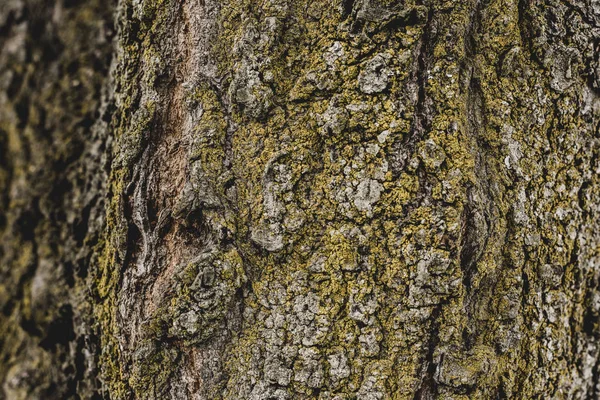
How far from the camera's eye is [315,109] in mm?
1243

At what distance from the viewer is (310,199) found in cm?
124

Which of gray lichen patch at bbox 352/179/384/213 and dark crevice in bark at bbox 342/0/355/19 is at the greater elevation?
dark crevice in bark at bbox 342/0/355/19

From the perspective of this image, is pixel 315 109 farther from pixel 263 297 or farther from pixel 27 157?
pixel 27 157

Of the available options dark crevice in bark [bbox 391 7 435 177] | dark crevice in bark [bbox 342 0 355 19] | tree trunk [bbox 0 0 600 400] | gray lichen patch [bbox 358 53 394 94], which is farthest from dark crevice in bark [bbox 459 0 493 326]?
dark crevice in bark [bbox 342 0 355 19]

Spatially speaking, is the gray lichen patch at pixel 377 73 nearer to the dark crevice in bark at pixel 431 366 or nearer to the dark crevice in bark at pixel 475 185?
the dark crevice in bark at pixel 475 185

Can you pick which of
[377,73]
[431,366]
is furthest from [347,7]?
[431,366]

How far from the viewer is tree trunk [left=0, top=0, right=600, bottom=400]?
1.22 metres

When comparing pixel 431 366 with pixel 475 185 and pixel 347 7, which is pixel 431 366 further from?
pixel 347 7

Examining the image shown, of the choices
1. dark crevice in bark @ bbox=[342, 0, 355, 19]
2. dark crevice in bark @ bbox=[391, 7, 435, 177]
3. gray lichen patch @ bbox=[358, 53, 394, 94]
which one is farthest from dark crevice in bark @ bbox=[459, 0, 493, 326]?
dark crevice in bark @ bbox=[342, 0, 355, 19]

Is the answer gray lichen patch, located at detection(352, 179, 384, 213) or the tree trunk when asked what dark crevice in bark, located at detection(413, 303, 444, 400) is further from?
gray lichen patch, located at detection(352, 179, 384, 213)

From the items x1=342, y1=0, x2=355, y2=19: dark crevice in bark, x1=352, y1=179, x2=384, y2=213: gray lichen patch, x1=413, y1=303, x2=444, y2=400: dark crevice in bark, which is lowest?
x1=413, y1=303, x2=444, y2=400: dark crevice in bark

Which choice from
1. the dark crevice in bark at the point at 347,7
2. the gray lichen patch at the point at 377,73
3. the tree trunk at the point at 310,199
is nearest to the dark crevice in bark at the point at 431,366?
the tree trunk at the point at 310,199

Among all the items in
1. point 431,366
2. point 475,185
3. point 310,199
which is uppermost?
point 475,185

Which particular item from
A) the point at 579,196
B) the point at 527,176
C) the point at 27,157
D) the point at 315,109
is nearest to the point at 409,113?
the point at 315,109
